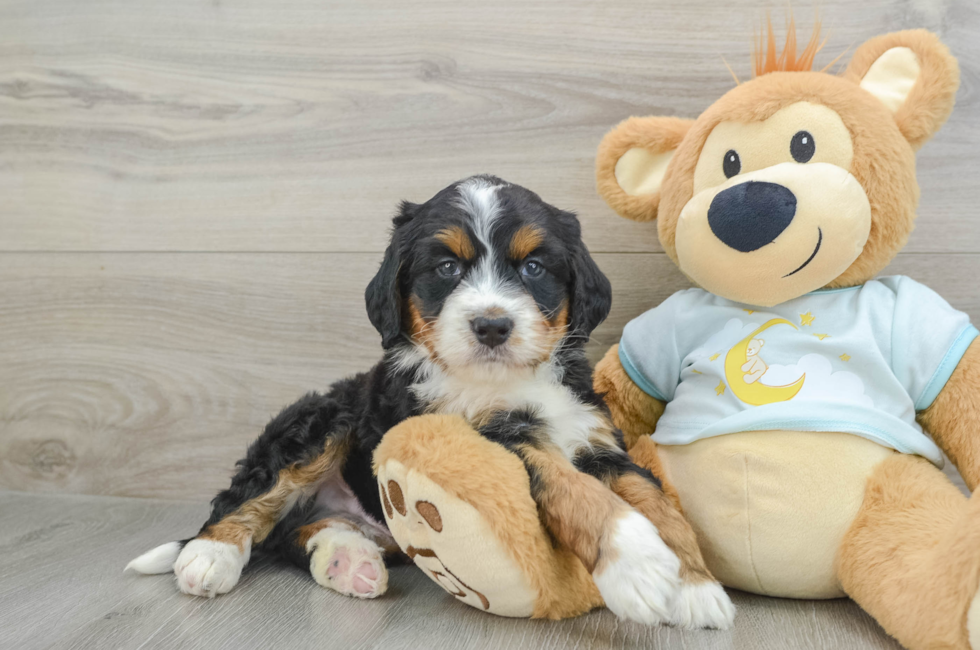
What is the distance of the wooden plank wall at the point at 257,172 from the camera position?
2002 millimetres

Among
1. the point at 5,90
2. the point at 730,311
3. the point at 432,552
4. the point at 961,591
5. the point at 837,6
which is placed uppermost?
the point at 837,6

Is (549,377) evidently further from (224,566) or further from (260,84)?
(260,84)

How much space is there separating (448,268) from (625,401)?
1.87 feet

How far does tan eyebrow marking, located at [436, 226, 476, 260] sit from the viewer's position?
1.44 meters

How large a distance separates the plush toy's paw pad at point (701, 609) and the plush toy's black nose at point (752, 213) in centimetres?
65

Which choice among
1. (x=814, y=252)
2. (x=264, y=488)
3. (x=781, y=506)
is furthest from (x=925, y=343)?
(x=264, y=488)

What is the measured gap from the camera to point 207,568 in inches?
60.9

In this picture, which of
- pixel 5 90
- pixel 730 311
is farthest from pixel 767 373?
pixel 5 90

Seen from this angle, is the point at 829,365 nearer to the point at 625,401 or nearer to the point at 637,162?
the point at 625,401

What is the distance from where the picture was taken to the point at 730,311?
1594mm

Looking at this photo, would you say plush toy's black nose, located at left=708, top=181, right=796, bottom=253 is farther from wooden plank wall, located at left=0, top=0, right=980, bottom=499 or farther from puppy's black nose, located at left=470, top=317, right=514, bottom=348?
wooden plank wall, located at left=0, top=0, right=980, bottom=499

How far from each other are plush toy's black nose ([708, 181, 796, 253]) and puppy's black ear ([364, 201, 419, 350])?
654mm

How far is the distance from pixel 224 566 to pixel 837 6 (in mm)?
2052

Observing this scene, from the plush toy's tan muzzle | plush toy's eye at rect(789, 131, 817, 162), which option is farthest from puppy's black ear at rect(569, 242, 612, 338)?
plush toy's eye at rect(789, 131, 817, 162)
